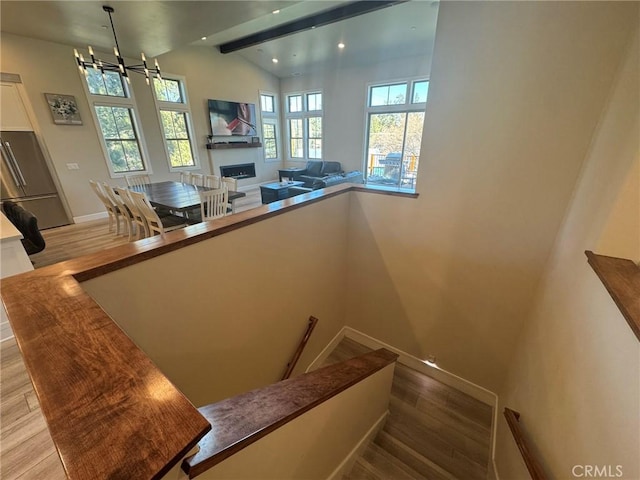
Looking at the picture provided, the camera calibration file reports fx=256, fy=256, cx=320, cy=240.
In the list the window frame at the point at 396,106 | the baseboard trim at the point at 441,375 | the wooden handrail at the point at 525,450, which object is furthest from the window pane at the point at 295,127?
the wooden handrail at the point at 525,450

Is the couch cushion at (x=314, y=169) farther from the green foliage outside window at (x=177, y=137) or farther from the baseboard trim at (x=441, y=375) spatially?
the baseboard trim at (x=441, y=375)

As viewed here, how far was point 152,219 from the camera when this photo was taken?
3186 millimetres

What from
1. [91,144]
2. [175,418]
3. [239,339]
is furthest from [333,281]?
[91,144]

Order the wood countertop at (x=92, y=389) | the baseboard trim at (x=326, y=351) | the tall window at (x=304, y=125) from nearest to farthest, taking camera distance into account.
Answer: the wood countertop at (x=92, y=389) → the baseboard trim at (x=326, y=351) → the tall window at (x=304, y=125)

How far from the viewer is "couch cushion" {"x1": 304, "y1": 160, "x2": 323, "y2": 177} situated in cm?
795

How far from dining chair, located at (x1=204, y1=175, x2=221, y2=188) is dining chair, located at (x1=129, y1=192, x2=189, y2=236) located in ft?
2.96

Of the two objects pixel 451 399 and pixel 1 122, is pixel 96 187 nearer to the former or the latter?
pixel 1 122

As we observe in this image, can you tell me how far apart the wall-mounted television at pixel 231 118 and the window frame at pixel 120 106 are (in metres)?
1.80

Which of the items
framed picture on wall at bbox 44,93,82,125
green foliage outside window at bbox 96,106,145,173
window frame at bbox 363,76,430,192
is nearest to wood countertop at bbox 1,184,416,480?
framed picture on wall at bbox 44,93,82,125

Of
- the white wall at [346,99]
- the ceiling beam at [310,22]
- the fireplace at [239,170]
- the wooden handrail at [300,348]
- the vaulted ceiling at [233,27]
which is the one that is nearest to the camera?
the wooden handrail at [300,348]

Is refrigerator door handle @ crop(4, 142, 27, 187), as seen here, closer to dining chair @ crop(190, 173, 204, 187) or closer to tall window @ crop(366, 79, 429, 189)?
dining chair @ crop(190, 173, 204, 187)

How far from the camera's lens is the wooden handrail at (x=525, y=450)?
1.18m

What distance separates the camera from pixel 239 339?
1838mm

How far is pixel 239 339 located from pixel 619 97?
2635mm
